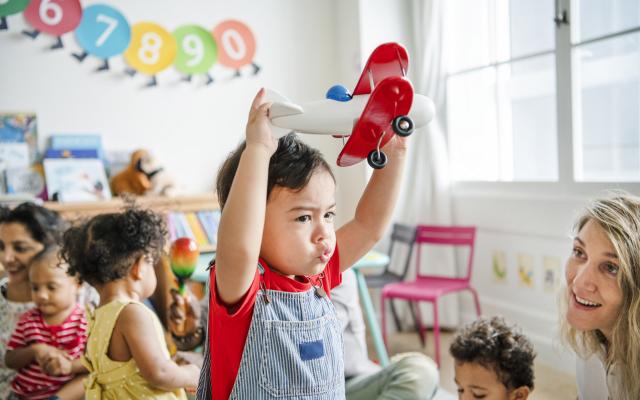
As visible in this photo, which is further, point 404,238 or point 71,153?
point 404,238

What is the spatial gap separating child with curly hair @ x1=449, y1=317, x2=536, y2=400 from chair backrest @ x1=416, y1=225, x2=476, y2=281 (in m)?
1.60

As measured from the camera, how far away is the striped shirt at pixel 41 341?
5.24 feet

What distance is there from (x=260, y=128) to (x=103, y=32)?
274cm

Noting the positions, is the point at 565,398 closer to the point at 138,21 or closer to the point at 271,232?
the point at 271,232

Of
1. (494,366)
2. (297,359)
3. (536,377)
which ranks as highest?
(297,359)

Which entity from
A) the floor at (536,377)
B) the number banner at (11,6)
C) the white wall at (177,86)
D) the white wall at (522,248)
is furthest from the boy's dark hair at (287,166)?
the number banner at (11,6)

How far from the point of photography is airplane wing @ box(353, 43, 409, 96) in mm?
798

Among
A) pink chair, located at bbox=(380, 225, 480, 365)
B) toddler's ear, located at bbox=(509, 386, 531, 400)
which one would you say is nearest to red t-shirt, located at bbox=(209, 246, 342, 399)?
toddler's ear, located at bbox=(509, 386, 531, 400)

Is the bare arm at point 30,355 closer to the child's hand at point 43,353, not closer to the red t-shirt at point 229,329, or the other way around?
the child's hand at point 43,353

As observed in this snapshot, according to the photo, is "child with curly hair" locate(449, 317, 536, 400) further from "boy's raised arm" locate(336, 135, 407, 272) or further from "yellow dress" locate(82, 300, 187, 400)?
"yellow dress" locate(82, 300, 187, 400)

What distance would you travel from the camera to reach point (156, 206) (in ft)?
9.48

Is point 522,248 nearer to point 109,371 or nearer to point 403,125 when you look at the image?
point 109,371

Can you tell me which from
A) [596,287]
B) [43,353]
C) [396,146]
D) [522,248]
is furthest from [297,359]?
[522,248]

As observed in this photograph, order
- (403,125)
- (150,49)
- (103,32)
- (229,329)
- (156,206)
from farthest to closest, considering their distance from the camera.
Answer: (150,49) < (103,32) < (156,206) < (229,329) < (403,125)
